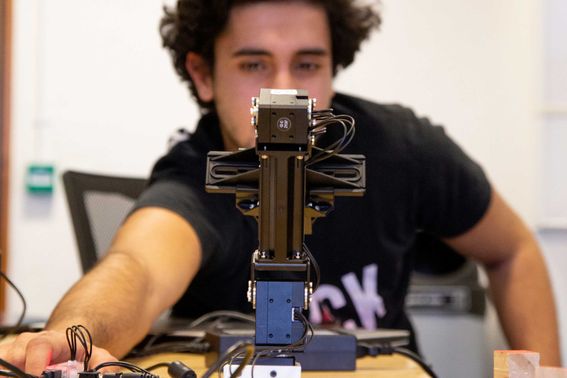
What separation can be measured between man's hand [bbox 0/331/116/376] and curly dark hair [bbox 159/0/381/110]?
1004 millimetres

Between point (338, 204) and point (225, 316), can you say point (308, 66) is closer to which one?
point (338, 204)

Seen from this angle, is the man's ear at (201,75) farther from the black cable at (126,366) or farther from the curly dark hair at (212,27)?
the black cable at (126,366)

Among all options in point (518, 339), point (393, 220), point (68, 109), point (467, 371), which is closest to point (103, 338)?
point (393, 220)

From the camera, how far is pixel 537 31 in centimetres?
317

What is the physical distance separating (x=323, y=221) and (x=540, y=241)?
1.80m

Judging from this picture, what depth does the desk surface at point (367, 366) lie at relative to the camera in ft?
3.73

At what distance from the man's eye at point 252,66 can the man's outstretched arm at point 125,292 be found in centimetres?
38

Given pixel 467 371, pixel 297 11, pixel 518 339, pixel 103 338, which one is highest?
pixel 297 11

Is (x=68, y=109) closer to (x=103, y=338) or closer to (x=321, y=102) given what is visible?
(x=321, y=102)

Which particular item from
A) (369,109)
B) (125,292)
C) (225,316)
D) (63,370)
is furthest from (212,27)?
(63,370)

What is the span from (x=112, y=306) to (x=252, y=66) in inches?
27.9

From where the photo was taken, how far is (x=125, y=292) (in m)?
1.20

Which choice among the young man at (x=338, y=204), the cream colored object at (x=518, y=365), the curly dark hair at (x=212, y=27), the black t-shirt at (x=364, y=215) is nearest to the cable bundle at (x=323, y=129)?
the cream colored object at (x=518, y=365)

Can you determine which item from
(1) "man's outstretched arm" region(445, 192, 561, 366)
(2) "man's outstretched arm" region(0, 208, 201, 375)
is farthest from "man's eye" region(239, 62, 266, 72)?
(1) "man's outstretched arm" region(445, 192, 561, 366)
